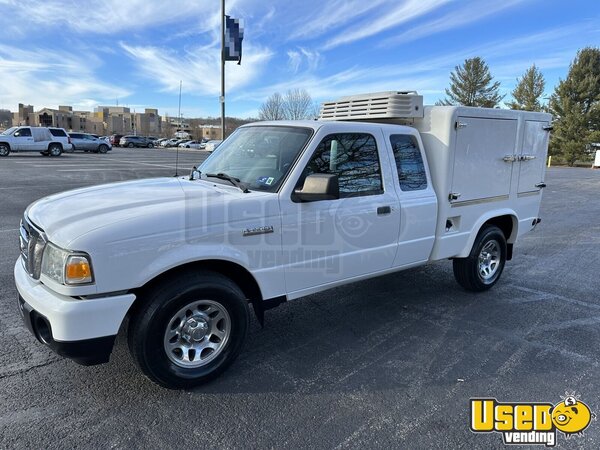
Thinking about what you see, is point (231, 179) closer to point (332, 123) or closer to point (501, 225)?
point (332, 123)

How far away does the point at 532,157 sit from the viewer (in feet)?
17.5

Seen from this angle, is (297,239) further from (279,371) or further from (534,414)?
(534,414)

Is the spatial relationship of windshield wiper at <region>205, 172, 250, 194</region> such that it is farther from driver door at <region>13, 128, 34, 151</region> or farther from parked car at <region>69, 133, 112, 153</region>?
parked car at <region>69, 133, 112, 153</region>

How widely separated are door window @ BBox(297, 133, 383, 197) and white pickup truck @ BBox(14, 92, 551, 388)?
0.01 m

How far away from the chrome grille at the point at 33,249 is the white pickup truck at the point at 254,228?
15 mm

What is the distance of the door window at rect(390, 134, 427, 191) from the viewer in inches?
163

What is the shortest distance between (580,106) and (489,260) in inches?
1768

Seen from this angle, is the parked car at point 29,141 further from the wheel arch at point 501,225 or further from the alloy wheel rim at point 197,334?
the wheel arch at point 501,225

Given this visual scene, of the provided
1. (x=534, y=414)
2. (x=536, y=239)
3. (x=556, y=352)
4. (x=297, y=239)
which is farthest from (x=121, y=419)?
(x=536, y=239)

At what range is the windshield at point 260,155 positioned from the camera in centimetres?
350

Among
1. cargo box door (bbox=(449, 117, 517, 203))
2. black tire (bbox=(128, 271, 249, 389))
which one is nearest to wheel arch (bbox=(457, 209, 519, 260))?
cargo box door (bbox=(449, 117, 517, 203))

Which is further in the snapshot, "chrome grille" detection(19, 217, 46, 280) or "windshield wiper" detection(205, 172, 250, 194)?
"windshield wiper" detection(205, 172, 250, 194)

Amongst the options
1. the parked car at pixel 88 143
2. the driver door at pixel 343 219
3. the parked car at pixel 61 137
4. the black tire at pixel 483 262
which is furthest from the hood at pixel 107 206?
the parked car at pixel 88 143

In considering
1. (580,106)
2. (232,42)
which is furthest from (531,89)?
(232,42)
